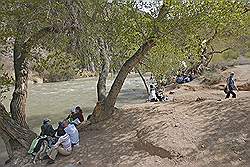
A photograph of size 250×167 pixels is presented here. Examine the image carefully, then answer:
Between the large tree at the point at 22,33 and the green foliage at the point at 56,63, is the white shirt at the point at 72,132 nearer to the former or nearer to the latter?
the large tree at the point at 22,33

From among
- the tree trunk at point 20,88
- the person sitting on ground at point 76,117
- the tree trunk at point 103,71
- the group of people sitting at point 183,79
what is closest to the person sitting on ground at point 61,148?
the tree trunk at point 20,88

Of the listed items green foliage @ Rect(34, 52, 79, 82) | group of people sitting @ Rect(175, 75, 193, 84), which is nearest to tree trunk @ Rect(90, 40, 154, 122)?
green foliage @ Rect(34, 52, 79, 82)

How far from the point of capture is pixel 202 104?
49.0ft

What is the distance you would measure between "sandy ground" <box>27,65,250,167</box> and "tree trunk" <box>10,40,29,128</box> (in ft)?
8.16

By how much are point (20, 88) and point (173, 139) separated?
21.6 ft

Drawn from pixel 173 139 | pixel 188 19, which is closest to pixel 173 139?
pixel 173 139

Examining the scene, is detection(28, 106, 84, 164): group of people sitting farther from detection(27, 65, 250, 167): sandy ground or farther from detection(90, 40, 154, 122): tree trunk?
detection(90, 40, 154, 122): tree trunk

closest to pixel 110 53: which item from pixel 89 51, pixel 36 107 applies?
pixel 89 51

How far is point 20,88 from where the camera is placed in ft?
49.6

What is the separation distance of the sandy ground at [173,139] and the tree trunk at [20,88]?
2487mm

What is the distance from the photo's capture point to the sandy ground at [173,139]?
1101cm

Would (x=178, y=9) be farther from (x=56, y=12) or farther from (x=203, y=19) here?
(x=56, y=12)

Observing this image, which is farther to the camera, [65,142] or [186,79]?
[186,79]

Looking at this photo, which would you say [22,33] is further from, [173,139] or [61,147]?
[173,139]
